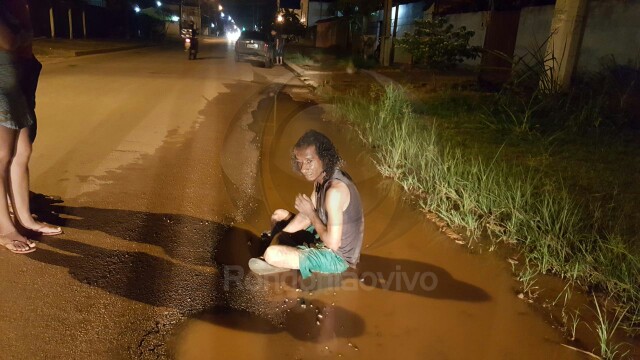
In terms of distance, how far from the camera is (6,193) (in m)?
3.49

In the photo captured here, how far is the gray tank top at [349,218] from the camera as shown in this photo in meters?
3.17

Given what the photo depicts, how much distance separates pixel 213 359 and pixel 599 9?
10.7 metres

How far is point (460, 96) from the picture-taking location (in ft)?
33.7

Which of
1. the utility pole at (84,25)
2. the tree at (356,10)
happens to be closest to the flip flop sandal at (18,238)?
the tree at (356,10)

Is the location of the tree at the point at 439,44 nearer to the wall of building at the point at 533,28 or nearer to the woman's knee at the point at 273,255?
the wall of building at the point at 533,28

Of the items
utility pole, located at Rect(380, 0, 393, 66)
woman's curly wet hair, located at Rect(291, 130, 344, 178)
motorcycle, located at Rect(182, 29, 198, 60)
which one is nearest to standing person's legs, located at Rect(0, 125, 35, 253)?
woman's curly wet hair, located at Rect(291, 130, 344, 178)

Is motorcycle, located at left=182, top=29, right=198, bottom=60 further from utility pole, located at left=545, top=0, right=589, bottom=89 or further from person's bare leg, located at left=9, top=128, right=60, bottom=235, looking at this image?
person's bare leg, located at left=9, top=128, right=60, bottom=235

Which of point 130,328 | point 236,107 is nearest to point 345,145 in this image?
point 236,107

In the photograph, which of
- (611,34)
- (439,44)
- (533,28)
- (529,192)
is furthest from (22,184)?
(533,28)

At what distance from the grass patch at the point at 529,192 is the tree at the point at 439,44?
131 inches

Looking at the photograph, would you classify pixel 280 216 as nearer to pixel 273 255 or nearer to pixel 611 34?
pixel 273 255

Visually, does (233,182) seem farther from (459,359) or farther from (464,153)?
(459,359)

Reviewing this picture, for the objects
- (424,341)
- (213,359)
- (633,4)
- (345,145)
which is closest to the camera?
(213,359)

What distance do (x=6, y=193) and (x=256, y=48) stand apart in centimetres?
1875
